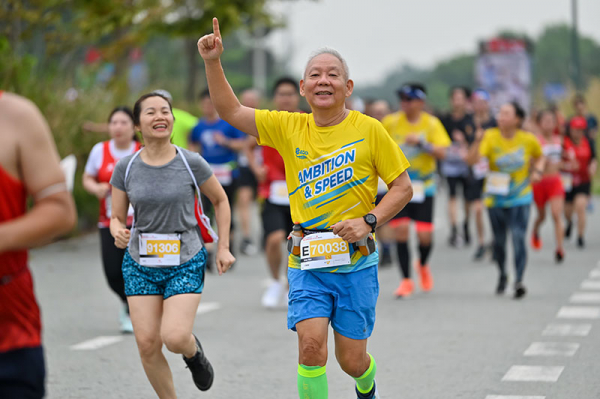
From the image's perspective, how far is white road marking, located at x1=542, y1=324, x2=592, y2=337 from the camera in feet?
26.8

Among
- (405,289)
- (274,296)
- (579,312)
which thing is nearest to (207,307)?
(274,296)

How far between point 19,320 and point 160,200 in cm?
221

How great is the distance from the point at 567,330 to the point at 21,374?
598cm

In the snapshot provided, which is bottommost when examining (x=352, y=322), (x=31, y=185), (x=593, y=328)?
(x=593, y=328)

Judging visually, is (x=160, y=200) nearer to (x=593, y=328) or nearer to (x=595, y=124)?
(x=593, y=328)

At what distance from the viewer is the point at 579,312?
9.26 metres

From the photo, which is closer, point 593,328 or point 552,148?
point 593,328

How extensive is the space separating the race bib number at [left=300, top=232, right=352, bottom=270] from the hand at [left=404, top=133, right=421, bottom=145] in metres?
5.64

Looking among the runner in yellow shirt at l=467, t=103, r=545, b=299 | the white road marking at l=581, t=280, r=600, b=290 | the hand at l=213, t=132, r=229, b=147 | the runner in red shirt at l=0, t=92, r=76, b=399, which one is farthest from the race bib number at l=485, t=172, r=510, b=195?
the runner in red shirt at l=0, t=92, r=76, b=399

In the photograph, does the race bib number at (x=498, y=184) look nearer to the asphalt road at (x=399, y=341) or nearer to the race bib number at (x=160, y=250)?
the asphalt road at (x=399, y=341)

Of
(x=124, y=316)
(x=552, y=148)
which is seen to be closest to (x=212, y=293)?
(x=124, y=316)

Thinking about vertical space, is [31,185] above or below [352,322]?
above

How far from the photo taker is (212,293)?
1095 centimetres

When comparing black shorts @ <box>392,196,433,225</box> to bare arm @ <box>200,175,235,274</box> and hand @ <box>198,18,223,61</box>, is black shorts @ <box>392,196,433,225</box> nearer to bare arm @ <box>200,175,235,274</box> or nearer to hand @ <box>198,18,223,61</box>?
bare arm @ <box>200,175,235,274</box>
